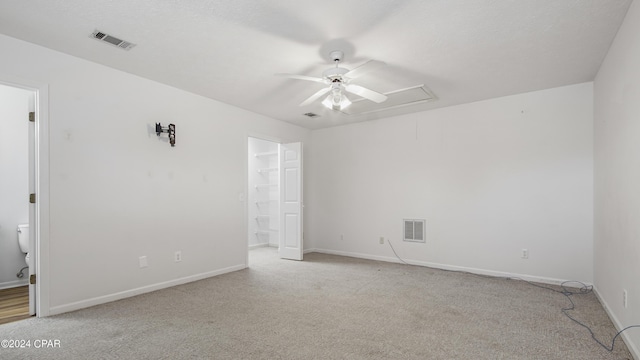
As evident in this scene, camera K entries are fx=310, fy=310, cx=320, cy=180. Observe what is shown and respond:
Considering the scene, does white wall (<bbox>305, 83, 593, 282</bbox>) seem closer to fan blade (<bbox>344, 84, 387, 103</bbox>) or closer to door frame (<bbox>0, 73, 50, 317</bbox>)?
fan blade (<bbox>344, 84, 387, 103</bbox>)

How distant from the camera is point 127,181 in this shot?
3.57m

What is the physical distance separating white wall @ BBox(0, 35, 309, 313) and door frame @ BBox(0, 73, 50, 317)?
46 mm

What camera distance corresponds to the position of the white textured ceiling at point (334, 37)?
7.62 ft

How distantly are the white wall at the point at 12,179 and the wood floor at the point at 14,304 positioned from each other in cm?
30

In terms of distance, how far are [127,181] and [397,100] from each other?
3.68 meters

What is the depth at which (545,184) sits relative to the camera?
412 centimetres

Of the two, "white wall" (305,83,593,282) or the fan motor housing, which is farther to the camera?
"white wall" (305,83,593,282)

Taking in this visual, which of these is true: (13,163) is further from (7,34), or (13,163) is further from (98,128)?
(7,34)

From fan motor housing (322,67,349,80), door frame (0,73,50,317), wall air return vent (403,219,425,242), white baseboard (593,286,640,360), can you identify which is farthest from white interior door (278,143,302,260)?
white baseboard (593,286,640,360)

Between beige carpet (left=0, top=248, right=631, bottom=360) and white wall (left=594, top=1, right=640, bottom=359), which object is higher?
white wall (left=594, top=1, right=640, bottom=359)

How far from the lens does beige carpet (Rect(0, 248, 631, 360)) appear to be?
2307 millimetres

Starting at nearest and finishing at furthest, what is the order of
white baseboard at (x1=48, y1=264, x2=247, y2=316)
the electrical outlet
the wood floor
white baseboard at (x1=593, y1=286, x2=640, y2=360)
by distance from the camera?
1. white baseboard at (x1=593, y1=286, x2=640, y2=360)
2. the wood floor
3. white baseboard at (x1=48, y1=264, x2=247, y2=316)
4. the electrical outlet

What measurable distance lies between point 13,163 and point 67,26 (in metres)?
2.64

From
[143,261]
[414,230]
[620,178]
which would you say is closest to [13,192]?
[143,261]
